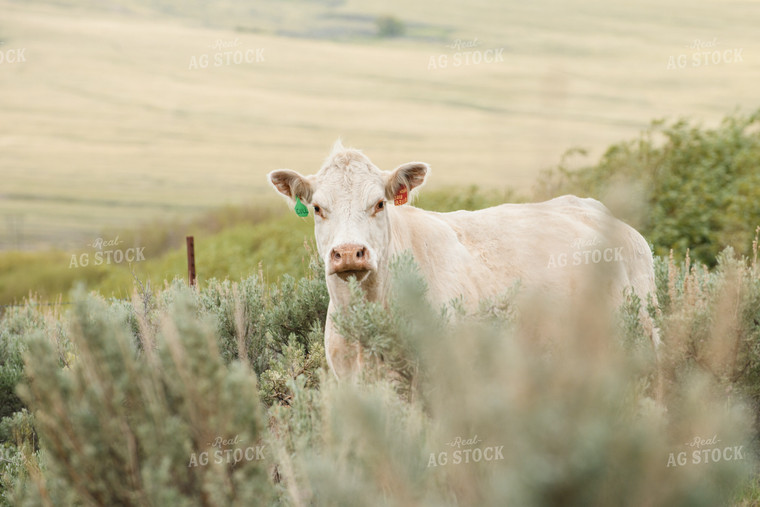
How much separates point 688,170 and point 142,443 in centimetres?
1941

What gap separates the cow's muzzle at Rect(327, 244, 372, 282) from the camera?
5113mm

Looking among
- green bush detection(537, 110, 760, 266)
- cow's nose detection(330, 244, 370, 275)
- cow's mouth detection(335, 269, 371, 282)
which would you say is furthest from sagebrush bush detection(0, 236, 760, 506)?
green bush detection(537, 110, 760, 266)

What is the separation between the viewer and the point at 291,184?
20.0ft

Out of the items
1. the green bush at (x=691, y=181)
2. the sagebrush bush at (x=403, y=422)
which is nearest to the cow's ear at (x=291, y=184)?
the sagebrush bush at (x=403, y=422)

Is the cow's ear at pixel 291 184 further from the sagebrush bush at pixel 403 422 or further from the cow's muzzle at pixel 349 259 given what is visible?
the sagebrush bush at pixel 403 422

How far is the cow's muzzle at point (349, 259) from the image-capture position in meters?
5.11

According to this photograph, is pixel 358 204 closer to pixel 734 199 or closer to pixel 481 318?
pixel 481 318

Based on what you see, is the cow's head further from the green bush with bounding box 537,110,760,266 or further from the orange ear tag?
the green bush with bounding box 537,110,760,266

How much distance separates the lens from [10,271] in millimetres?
38719

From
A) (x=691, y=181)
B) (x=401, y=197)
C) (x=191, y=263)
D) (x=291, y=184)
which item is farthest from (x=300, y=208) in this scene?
Answer: (x=691, y=181)

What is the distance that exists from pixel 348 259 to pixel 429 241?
125 cm

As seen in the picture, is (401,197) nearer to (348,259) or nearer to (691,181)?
(348,259)

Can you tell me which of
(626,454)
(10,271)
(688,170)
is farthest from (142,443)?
(10,271)

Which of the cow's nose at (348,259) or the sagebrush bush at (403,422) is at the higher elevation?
the cow's nose at (348,259)
